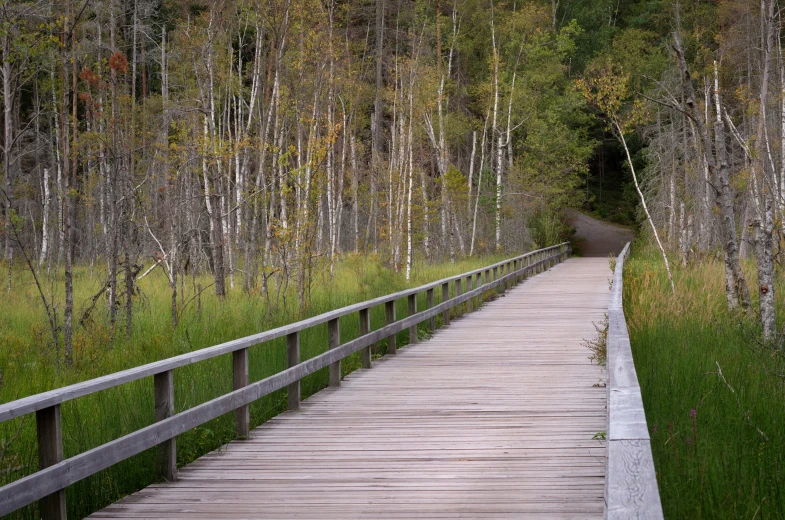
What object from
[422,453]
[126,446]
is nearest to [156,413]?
[126,446]

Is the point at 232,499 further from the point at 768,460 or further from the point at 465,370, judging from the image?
the point at 465,370

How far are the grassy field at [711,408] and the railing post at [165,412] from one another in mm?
3136

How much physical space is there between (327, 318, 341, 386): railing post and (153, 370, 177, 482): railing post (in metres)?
3.95

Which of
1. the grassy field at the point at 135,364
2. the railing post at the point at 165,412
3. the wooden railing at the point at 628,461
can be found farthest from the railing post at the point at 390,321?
the wooden railing at the point at 628,461

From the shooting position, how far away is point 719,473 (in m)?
5.20

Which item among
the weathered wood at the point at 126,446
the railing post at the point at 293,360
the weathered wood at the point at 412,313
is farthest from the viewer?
the weathered wood at the point at 412,313

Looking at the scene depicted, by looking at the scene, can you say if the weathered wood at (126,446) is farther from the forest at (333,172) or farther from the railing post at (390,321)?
the railing post at (390,321)

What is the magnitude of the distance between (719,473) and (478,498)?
1443 mm

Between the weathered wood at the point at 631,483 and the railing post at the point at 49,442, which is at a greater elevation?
the weathered wood at the point at 631,483

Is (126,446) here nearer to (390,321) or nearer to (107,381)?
(107,381)

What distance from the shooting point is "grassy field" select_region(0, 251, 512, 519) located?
642cm

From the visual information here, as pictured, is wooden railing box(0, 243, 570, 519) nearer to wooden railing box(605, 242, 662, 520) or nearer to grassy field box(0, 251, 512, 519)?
grassy field box(0, 251, 512, 519)

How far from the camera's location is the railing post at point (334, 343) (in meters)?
10.5

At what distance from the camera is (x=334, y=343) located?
1068 centimetres
